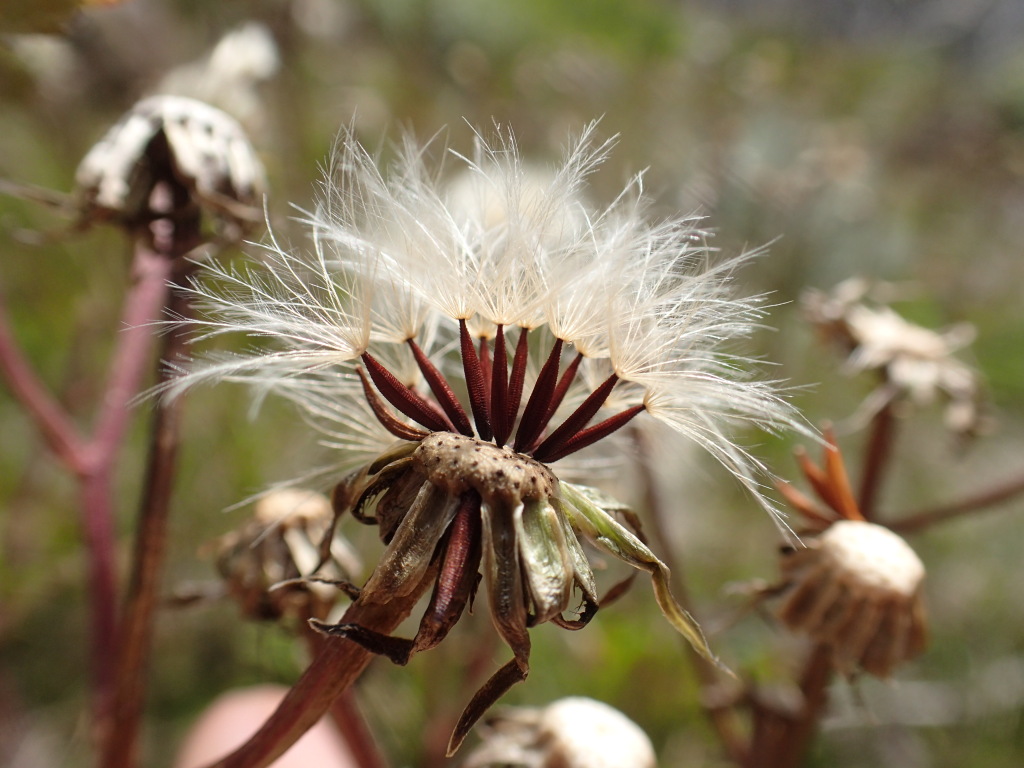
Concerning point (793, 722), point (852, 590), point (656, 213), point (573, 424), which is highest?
point (656, 213)

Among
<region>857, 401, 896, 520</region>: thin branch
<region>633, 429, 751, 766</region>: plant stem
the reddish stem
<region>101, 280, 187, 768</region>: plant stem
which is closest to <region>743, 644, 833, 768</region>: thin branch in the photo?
<region>633, 429, 751, 766</region>: plant stem

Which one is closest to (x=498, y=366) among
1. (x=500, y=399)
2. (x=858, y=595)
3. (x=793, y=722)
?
(x=500, y=399)

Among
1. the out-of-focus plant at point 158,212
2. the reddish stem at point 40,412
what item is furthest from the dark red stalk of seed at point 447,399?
the reddish stem at point 40,412

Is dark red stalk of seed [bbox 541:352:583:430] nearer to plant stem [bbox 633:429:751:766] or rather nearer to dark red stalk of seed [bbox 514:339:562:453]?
dark red stalk of seed [bbox 514:339:562:453]

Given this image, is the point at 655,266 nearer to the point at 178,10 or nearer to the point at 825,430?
the point at 825,430

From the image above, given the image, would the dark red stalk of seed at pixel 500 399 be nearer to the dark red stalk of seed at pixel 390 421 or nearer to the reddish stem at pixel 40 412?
the dark red stalk of seed at pixel 390 421

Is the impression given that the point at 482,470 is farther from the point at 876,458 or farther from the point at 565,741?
the point at 876,458

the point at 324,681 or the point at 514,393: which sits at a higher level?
the point at 514,393
